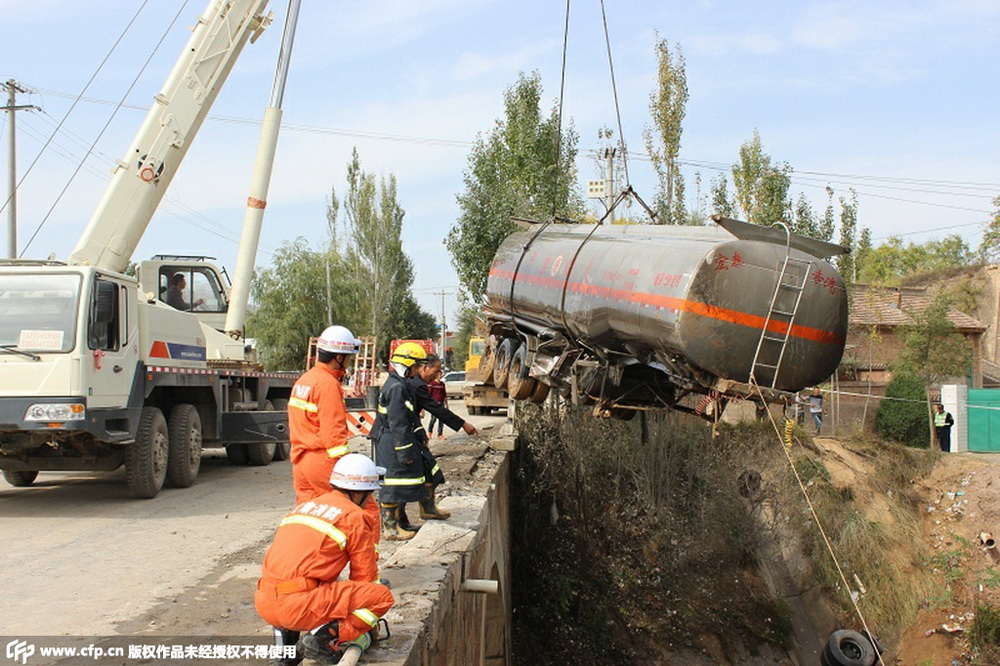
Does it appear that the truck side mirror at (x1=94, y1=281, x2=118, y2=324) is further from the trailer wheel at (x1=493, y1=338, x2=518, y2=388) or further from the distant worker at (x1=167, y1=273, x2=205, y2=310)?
the trailer wheel at (x1=493, y1=338, x2=518, y2=388)

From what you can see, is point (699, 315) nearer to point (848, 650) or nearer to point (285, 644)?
point (285, 644)

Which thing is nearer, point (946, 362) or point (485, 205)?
point (485, 205)

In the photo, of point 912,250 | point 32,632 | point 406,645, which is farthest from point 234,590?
point 912,250

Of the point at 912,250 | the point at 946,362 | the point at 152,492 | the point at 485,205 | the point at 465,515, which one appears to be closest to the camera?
the point at 465,515

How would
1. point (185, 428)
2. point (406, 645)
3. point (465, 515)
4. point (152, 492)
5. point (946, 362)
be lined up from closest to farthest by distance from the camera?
point (406, 645), point (465, 515), point (152, 492), point (185, 428), point (946, 362)

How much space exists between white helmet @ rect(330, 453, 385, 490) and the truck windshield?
5.63 meters

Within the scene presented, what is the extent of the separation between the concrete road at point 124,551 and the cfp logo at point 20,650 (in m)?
0.22

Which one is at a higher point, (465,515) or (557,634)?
(465,515)

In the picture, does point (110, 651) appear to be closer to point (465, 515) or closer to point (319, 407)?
point (319, 407)

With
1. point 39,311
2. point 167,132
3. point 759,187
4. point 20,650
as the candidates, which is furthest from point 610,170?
point 20,650

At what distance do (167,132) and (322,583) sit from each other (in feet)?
29.6

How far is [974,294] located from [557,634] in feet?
117

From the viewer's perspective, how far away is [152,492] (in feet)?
32.2

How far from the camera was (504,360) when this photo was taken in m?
14.9
